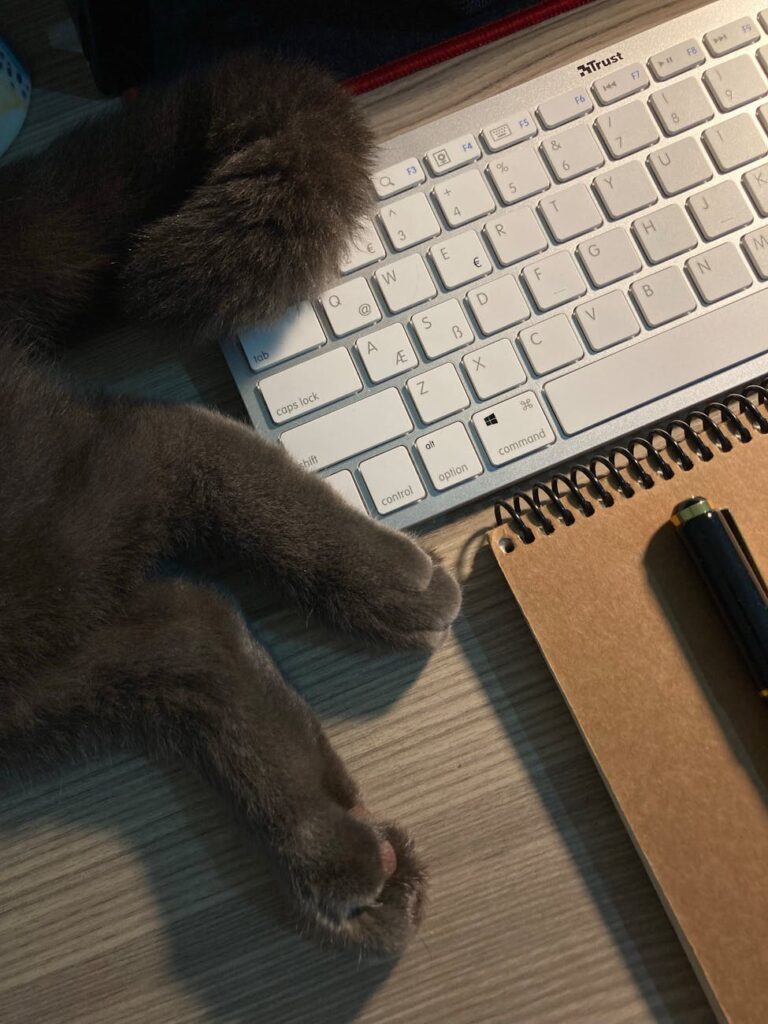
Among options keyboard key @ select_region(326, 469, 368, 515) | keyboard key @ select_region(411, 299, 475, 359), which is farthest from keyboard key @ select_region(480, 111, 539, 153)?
keyboard key @ select_region(326, 469, 368, 515)

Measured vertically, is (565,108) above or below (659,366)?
above

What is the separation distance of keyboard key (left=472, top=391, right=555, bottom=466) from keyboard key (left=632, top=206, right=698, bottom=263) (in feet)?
0.37

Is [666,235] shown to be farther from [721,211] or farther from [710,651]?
[710,651]

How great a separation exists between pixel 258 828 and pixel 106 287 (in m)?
0.33

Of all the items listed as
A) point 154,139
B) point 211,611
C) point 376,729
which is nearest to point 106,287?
point 154,139

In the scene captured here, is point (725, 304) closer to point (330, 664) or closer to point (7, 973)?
point (330, 664)

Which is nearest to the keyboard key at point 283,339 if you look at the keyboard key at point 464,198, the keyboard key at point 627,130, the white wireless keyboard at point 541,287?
the white wireless keyboard at point 541,287

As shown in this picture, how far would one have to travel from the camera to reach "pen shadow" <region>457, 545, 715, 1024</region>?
1.28 ft

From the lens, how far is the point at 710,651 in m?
0.40

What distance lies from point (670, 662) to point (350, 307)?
0.27 meters

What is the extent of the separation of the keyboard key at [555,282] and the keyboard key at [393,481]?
0.12 metres

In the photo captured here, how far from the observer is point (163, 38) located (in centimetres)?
48

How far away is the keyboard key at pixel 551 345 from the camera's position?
0.43 metres

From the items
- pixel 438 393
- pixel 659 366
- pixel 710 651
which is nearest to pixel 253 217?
pixel 438 393
